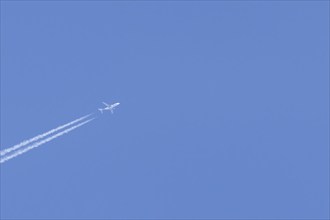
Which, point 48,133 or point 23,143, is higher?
point 48,133

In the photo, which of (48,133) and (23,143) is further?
(48,133)

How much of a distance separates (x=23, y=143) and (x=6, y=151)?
12.9 metres

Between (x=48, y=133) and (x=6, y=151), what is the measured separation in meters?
31.5

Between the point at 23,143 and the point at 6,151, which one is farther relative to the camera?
the point at 23,143

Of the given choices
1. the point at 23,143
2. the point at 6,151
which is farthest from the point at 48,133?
the point at 6,151

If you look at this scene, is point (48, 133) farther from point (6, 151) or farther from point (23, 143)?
point (6, 151)

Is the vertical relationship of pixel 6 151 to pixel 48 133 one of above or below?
below

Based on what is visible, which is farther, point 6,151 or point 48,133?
point 48,133

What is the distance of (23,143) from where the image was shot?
155m

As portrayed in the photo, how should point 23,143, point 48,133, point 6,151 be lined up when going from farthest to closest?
1. point 48,133
2. point 23,143
3. point 6,151

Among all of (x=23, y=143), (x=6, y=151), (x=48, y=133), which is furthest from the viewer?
(x=48, y=133)

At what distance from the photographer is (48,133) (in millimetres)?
173625
